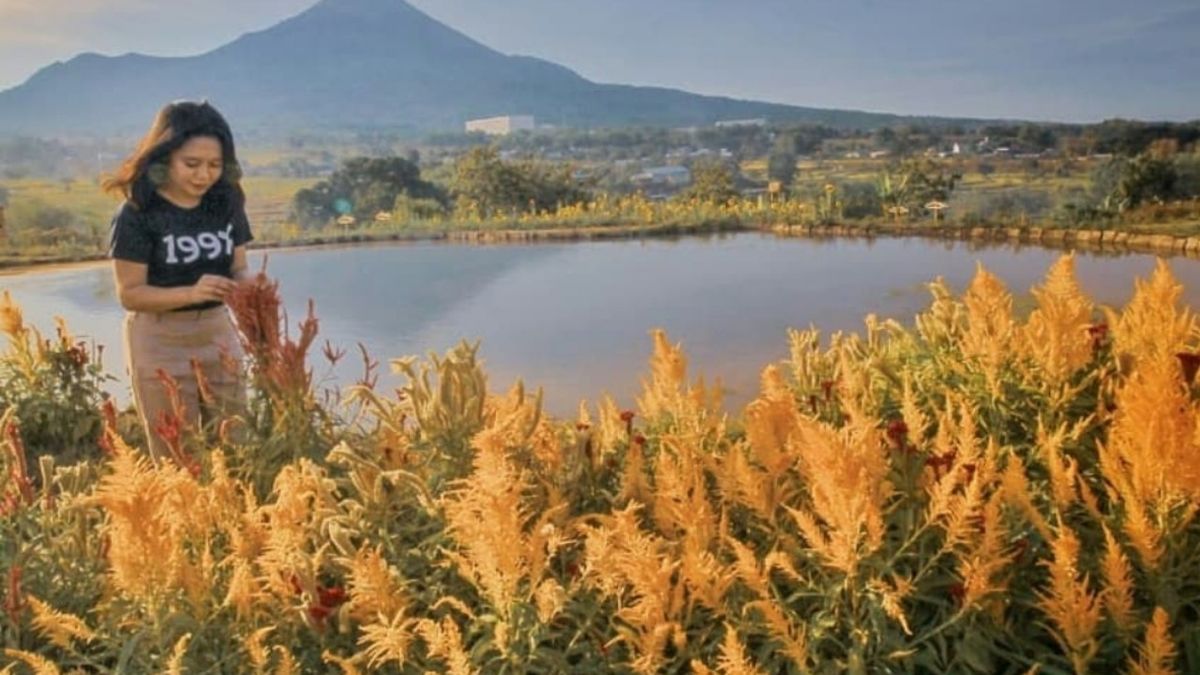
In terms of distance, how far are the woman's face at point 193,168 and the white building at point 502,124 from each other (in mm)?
2212

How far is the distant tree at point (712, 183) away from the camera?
482cm

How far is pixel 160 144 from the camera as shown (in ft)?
6.31

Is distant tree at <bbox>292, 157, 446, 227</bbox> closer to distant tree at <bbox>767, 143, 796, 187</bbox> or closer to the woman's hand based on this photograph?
distant tree at <bbox>767, 143, 796, 187</bbox>

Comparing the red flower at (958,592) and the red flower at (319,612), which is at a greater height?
the red flower at (958,592)

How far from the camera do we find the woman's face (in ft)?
6.40

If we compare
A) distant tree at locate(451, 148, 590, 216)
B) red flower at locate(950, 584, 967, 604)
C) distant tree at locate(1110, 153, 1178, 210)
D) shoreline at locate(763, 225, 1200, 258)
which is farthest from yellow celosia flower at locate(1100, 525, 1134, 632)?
distant tree at locate(451, 148, 590, 216)

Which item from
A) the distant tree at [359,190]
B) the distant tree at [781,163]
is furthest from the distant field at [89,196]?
the distant tree at [781,163]

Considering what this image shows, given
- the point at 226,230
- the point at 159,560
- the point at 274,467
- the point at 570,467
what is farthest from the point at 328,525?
the point at 226,230

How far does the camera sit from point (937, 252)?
3799 millimetres

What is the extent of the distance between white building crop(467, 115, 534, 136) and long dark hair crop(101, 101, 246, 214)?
2.21 meters

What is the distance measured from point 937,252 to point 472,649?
3230mm

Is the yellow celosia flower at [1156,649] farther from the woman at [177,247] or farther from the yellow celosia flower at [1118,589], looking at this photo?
the woman at [177,247]

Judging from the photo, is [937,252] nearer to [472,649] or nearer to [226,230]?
[226,230]

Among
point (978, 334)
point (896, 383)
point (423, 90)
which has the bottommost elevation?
point (896, 383)
